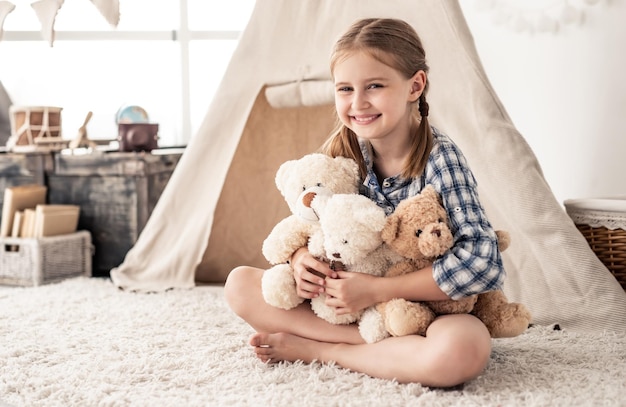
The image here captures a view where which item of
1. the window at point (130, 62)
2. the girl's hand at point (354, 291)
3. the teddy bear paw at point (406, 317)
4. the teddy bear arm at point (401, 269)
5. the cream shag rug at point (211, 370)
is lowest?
the cream shag rug at point (211, 370)

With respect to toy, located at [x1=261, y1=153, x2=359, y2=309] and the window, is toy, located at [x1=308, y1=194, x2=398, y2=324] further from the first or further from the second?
the window

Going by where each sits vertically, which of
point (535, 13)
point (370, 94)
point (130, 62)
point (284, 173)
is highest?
point (535, 13)

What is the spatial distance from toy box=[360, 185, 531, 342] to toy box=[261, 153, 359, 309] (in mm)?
145

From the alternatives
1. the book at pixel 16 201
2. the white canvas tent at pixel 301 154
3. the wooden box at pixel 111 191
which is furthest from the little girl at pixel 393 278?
the book at pixel 16 201

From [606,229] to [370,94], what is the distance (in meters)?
0.85

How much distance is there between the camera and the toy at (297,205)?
1.30m

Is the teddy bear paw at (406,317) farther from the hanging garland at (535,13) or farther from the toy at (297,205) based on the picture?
the hanging garland at (535,13)

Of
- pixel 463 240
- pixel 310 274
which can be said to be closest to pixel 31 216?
pixel 310 274

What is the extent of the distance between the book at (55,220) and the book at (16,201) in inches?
2.4

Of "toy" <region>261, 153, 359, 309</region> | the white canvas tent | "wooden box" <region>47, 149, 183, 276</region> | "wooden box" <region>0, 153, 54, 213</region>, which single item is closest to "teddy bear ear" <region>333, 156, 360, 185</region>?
"toy" <region>261, 153, 359, 309</region>

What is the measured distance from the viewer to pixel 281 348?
4.35 ft

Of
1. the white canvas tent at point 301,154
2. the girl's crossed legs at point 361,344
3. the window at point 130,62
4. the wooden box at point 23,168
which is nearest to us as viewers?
the girl's crossed legs at point 361,344

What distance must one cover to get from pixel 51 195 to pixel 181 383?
4.88 feet

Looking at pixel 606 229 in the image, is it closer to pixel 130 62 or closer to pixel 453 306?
pixel 453 306
